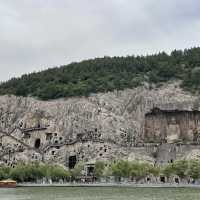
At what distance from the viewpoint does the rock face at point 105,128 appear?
148 metres

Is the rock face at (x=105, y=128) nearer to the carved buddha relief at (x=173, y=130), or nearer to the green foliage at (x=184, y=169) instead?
the carved buddha relief at (x=173, y=130)

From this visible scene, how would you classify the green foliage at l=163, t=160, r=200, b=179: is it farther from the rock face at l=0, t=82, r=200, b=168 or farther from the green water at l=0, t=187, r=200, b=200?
the green water at l=0, t=187, r=200, b=200

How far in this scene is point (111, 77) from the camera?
607ft

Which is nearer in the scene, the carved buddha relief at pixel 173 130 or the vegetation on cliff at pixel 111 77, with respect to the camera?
the carved buddha relief at pixel 173 130

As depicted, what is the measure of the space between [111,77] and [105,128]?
1269 inches

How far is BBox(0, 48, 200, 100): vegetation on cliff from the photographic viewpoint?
178 m

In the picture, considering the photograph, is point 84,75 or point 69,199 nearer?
point 69,199

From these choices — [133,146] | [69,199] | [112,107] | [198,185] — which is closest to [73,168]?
[133,146]

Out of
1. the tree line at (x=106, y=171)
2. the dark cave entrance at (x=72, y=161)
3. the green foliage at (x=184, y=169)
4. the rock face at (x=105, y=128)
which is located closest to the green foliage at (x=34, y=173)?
the tree line at (x=106, y=171)

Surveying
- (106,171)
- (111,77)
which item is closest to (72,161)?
(106,171)

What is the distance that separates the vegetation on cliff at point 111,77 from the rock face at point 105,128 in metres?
4.55

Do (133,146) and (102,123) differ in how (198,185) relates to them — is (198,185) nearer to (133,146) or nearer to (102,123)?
(133,146)

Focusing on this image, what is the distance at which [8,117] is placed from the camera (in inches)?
6791

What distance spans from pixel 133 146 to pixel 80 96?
1232 inches
